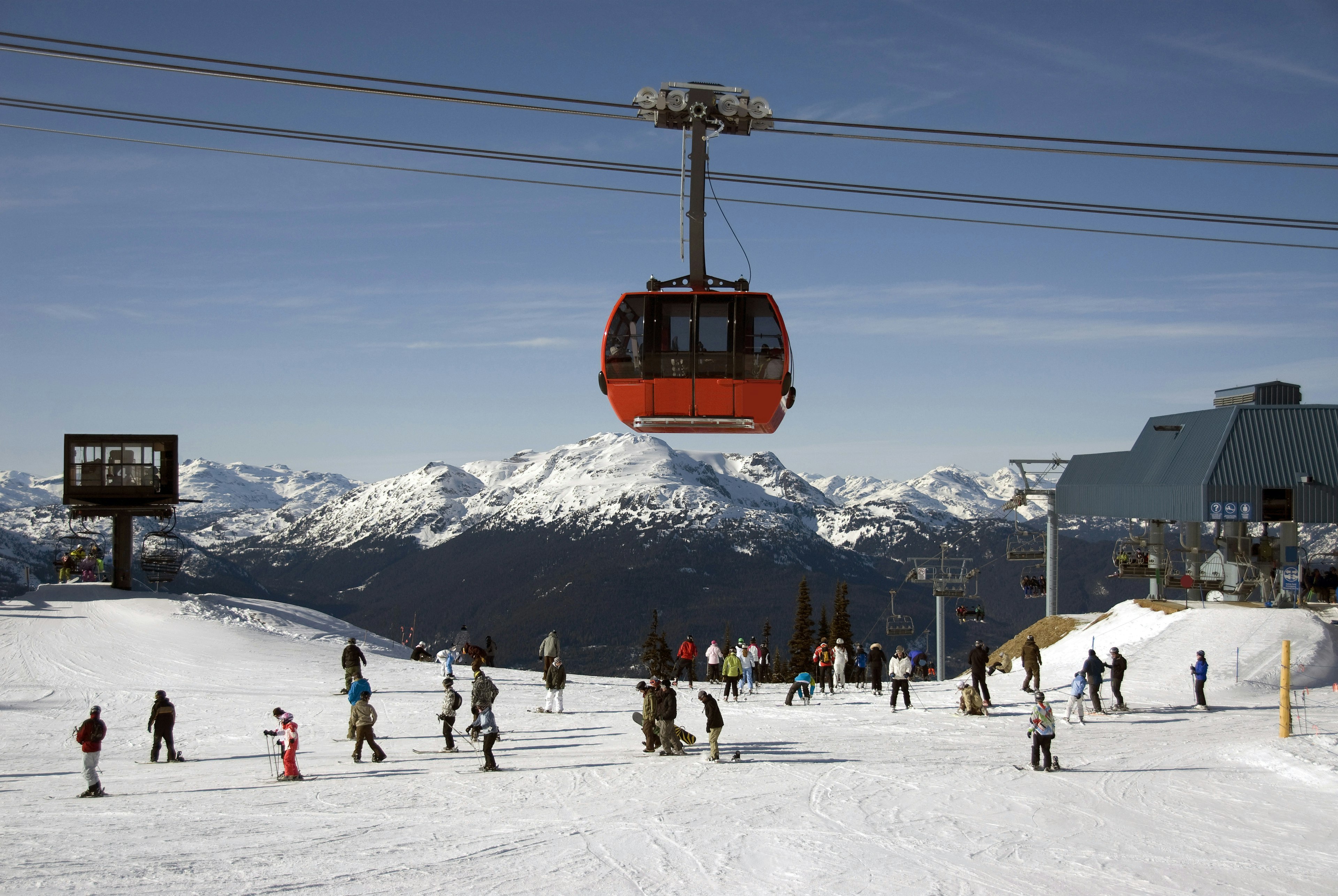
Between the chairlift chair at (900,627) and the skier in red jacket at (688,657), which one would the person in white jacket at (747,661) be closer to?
the skier in red jacket at (688,657)

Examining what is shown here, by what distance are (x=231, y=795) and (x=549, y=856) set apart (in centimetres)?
680

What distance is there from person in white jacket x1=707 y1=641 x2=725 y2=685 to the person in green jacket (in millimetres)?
2323

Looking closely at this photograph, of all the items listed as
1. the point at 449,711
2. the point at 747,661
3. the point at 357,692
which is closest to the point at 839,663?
the point at 747,661

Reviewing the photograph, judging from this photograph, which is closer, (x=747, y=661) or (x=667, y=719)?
(x=667, y=719)

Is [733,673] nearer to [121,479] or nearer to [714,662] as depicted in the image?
[714,662]

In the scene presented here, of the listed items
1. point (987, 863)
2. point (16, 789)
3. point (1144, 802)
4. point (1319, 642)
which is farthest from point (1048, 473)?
point (16, 789)

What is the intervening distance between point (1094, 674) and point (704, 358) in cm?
1548

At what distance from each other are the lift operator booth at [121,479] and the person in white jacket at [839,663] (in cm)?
3327

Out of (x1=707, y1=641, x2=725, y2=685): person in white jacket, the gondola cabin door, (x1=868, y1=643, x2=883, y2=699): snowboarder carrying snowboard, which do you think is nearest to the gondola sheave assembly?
the gondola cabin door

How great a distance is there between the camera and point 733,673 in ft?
99.0

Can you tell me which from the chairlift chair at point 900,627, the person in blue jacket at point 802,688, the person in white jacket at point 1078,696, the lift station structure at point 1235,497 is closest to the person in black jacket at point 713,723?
the person in blue jacket at point 802,688

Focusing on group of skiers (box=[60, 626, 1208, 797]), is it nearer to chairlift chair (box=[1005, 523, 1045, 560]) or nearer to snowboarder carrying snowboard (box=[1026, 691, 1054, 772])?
snowboarder carrying snowboard (box=[1026, 691, 1054, 772])

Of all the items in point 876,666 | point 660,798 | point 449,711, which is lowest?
point 660,798

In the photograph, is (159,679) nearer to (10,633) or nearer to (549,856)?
(10,633)
